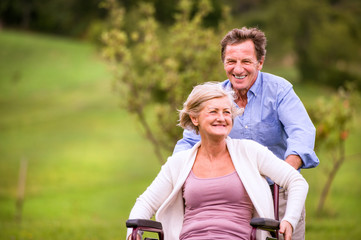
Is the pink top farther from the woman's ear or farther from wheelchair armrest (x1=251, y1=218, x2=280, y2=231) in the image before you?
the woman's ear

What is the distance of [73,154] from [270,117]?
734 inches

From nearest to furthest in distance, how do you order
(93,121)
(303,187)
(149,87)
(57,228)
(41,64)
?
(303,187), (57,228), (149,87), (93,121), (41,64)

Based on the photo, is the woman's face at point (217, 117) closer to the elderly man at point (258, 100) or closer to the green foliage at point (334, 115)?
the elderly man at point (258, 100)

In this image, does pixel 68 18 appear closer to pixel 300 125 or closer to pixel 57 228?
pixel 57 228

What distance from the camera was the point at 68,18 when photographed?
37.0 metres

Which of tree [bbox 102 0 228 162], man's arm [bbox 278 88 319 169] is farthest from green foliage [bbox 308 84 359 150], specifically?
man's arm [bbox 278 88 319 169]

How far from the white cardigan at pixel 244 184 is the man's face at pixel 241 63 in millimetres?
443

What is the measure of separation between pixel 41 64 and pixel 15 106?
15.1 ft

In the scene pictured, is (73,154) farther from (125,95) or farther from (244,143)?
(244,143)

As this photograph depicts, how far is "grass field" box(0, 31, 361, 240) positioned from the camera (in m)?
11.8

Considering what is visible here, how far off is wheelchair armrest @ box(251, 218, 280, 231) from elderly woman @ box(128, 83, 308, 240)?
100mm

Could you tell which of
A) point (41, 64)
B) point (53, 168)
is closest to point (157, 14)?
point (53, 168)

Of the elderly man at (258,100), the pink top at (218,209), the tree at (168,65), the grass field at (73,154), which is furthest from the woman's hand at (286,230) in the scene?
the tree at (168,65)

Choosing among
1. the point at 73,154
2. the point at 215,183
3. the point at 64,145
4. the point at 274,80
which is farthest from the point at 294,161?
the point at 64,145
